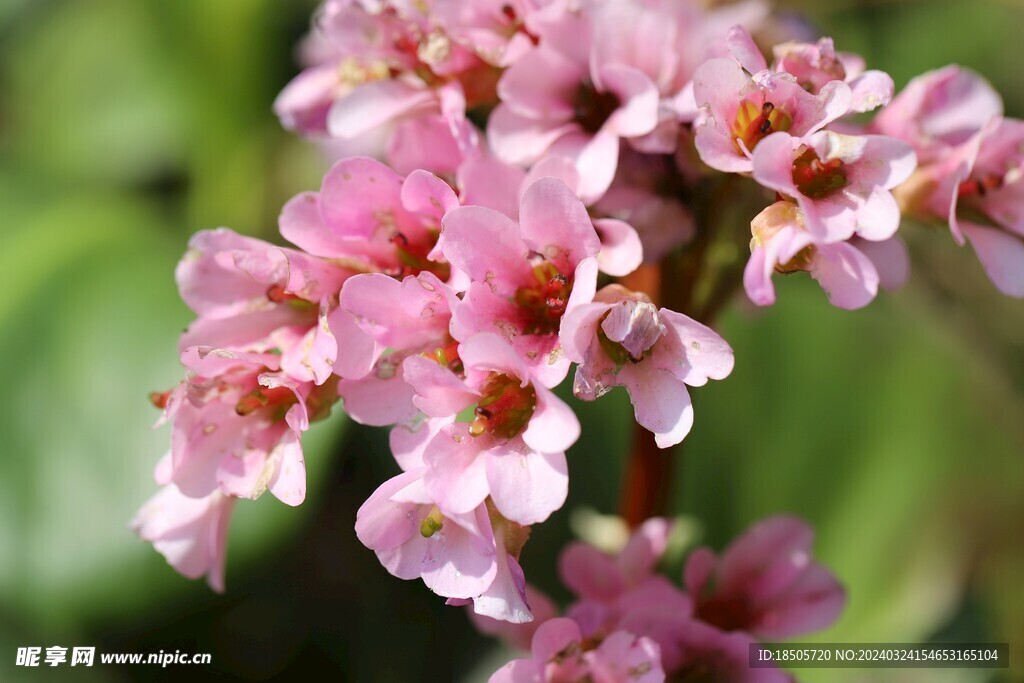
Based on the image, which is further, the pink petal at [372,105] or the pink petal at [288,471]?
the pink petal at [372,105]

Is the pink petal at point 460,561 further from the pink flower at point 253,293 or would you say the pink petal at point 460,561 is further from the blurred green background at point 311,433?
the blurred green background at point 311,433

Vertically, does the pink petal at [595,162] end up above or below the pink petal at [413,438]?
above

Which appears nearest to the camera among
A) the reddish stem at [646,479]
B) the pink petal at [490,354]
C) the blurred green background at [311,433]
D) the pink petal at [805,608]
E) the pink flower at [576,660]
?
the pink petal at [490,354]

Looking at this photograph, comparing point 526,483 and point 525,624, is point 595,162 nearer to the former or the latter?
point 526,483

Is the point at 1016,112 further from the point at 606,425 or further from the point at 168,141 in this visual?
the point at 168,141

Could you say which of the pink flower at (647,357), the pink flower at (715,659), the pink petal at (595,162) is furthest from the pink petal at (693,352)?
the pink flower at (715,659)

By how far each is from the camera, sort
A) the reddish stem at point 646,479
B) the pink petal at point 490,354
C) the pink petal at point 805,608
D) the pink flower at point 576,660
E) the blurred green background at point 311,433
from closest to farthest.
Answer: the pink petal at point 490,354
the pink flower at point 576,660
the pink petal at point 805,608
the reddish stem at point 646,479
the blurred green background at point 311,433
